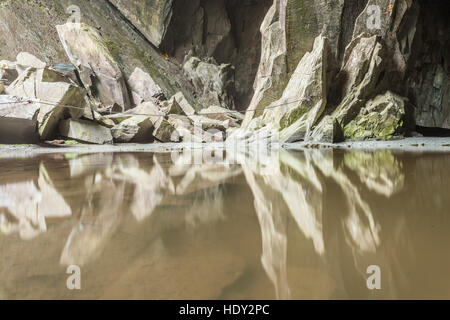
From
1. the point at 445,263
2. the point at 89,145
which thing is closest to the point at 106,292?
the point at 445,263

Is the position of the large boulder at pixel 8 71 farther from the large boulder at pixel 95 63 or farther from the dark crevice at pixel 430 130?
the dark crevice at pixel 430 130

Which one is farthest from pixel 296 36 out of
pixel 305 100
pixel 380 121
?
pixel 380 121

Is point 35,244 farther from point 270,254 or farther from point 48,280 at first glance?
point 270,254

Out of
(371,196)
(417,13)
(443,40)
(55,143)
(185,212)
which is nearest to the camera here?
(185,212)

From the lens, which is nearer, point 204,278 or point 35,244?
point 204,278

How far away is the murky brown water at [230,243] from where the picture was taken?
641 millimetres

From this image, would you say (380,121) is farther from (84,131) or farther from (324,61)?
(84,131)

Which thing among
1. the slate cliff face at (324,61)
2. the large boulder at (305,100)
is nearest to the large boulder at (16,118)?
the slate cliff face at (324,61)

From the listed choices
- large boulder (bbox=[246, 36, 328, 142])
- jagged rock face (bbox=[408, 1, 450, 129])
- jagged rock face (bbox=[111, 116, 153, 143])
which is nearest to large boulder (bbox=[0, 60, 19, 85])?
jagged rock face (bbox=[111, 116, 153, 143])

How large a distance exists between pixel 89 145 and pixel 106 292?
26.1 feet

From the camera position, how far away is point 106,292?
24.8 inches

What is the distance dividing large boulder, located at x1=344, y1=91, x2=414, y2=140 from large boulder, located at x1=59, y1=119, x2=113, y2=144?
7117 mm

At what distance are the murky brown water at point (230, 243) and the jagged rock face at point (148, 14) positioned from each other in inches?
706

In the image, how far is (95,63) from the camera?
513 inches
